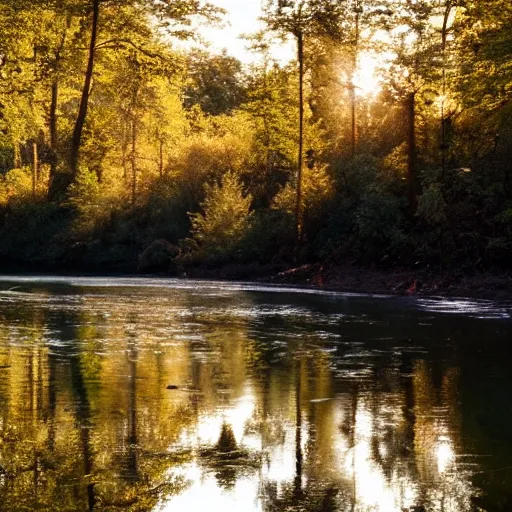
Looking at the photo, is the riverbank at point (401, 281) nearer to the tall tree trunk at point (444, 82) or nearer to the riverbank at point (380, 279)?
the riverbank at point (380, 279)

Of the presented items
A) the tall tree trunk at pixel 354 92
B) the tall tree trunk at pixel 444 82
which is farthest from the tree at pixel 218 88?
the tall tree trunk at pixel 444 82

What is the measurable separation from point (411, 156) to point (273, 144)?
14779mm

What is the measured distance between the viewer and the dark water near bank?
7.14 meters

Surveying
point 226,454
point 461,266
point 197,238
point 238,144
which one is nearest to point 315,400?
point 226,454

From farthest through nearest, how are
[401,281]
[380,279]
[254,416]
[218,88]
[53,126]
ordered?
[218,88] → [53,126] → [380,279] → [401,281] → [254,416]

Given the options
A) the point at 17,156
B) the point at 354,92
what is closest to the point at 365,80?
the point at 354,92

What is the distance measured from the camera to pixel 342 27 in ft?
145

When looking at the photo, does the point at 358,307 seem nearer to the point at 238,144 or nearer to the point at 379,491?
the point at 379,491

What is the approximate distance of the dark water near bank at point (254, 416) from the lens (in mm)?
7137

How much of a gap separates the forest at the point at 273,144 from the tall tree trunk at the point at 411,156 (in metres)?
0.06

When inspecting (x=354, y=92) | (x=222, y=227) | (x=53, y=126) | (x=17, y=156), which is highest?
(x=53, y=126)

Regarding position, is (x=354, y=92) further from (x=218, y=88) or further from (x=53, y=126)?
(x=218, y=88)

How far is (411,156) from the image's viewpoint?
37.3 m

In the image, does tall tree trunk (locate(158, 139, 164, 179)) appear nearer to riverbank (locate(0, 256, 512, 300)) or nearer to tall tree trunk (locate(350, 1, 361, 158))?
riverbank (locate(0, 256, 512, 300))
